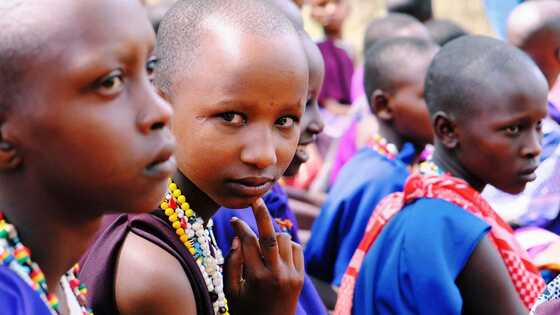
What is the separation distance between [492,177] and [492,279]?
0.42 m

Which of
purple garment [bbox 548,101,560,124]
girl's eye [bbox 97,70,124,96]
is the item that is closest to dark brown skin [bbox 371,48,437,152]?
purple garment [bbox 548,101,560,124]

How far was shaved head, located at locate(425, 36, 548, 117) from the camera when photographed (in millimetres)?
2939

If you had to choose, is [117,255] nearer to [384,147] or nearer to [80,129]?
[80,129]

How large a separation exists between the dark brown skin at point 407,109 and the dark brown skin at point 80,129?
2.71 meters

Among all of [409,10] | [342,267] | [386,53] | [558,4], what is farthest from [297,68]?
[409,10]

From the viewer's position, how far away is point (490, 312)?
8.77 ft

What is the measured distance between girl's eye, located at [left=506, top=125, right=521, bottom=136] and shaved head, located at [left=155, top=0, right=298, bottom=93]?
1.19 meters

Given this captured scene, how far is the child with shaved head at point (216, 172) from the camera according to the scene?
1.78 metres

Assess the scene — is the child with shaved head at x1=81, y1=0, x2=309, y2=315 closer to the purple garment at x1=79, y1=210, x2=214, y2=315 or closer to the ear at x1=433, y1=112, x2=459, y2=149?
the purple garment at x1=79, y1=210, x2=214, y2=315

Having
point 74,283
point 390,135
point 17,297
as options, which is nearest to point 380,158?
point 390,135

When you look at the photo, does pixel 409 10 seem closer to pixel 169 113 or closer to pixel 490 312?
pixel 490 312

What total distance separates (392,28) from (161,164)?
4.48m

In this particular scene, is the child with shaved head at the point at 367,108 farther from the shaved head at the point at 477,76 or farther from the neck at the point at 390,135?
the shaved head at the point at 477,76

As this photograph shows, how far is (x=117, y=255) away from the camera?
1.78m
